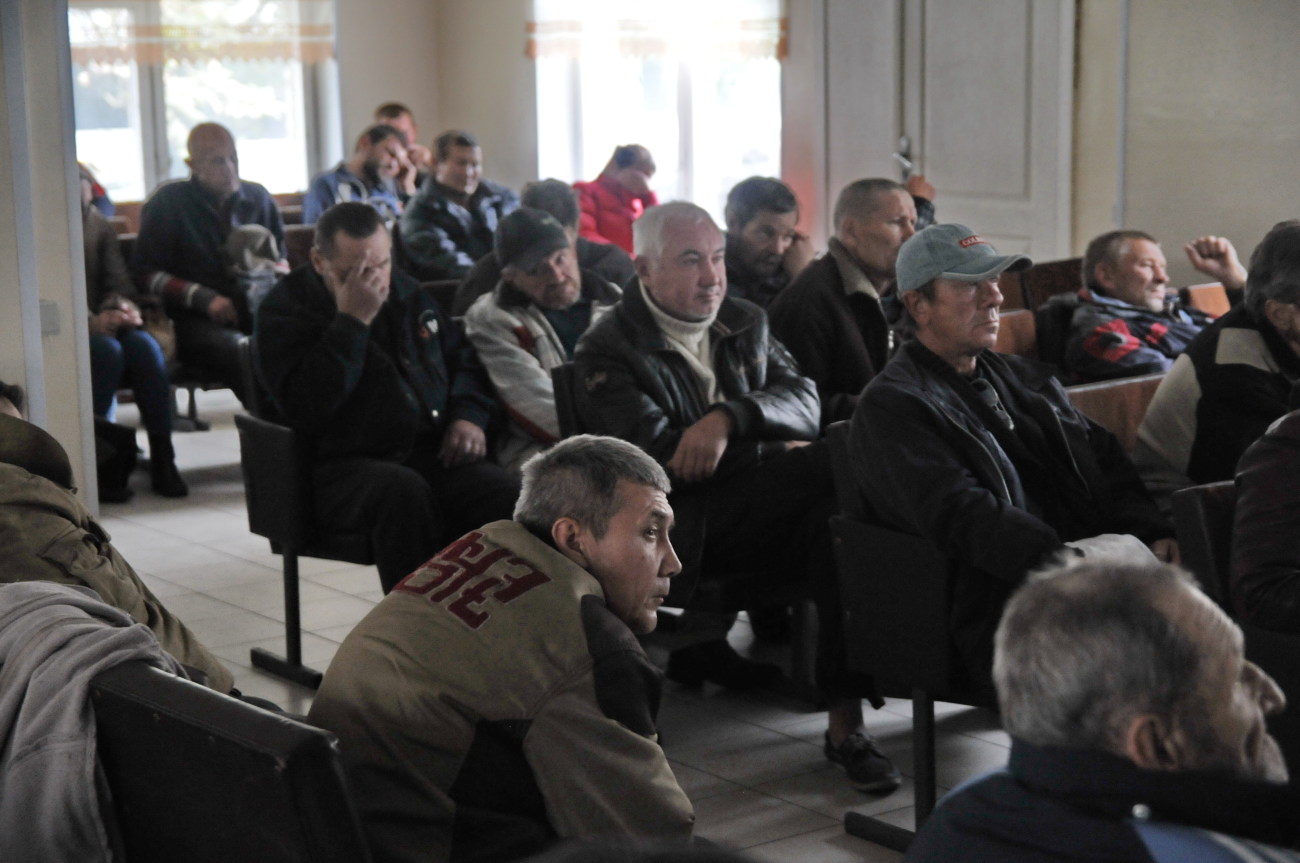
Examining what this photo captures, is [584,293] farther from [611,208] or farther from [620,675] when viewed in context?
[611,208]

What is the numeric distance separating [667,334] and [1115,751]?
228cm

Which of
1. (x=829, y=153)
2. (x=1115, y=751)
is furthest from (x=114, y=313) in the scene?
(x=1115, y=751)

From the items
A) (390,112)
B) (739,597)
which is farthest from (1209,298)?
(390,112)

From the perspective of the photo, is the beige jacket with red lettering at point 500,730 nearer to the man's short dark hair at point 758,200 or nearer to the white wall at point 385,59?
the man's short dark hair at point 758,200

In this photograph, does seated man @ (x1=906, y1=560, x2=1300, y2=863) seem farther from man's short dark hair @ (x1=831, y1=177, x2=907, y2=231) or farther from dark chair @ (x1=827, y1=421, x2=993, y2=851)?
man's short dark hair @ (x1=831, y1=177, x2=907, y2=231)

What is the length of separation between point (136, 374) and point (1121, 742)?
5.16m

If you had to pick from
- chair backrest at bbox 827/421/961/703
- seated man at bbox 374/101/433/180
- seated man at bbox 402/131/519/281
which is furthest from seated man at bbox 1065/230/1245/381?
seated man at bbox 374/101/433/180

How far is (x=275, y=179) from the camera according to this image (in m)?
10.5

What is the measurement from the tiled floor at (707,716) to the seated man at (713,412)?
164 mm

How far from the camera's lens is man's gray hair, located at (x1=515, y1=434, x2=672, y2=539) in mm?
1899

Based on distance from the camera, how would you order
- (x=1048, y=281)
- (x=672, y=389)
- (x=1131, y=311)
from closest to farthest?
(x=672, y=389)
(x=1131, y=311)
(x=1048, y=281)

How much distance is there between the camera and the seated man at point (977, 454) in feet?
8.22

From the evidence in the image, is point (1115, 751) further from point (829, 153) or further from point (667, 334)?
point (829, 153)

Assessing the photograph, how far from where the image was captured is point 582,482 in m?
1.91
